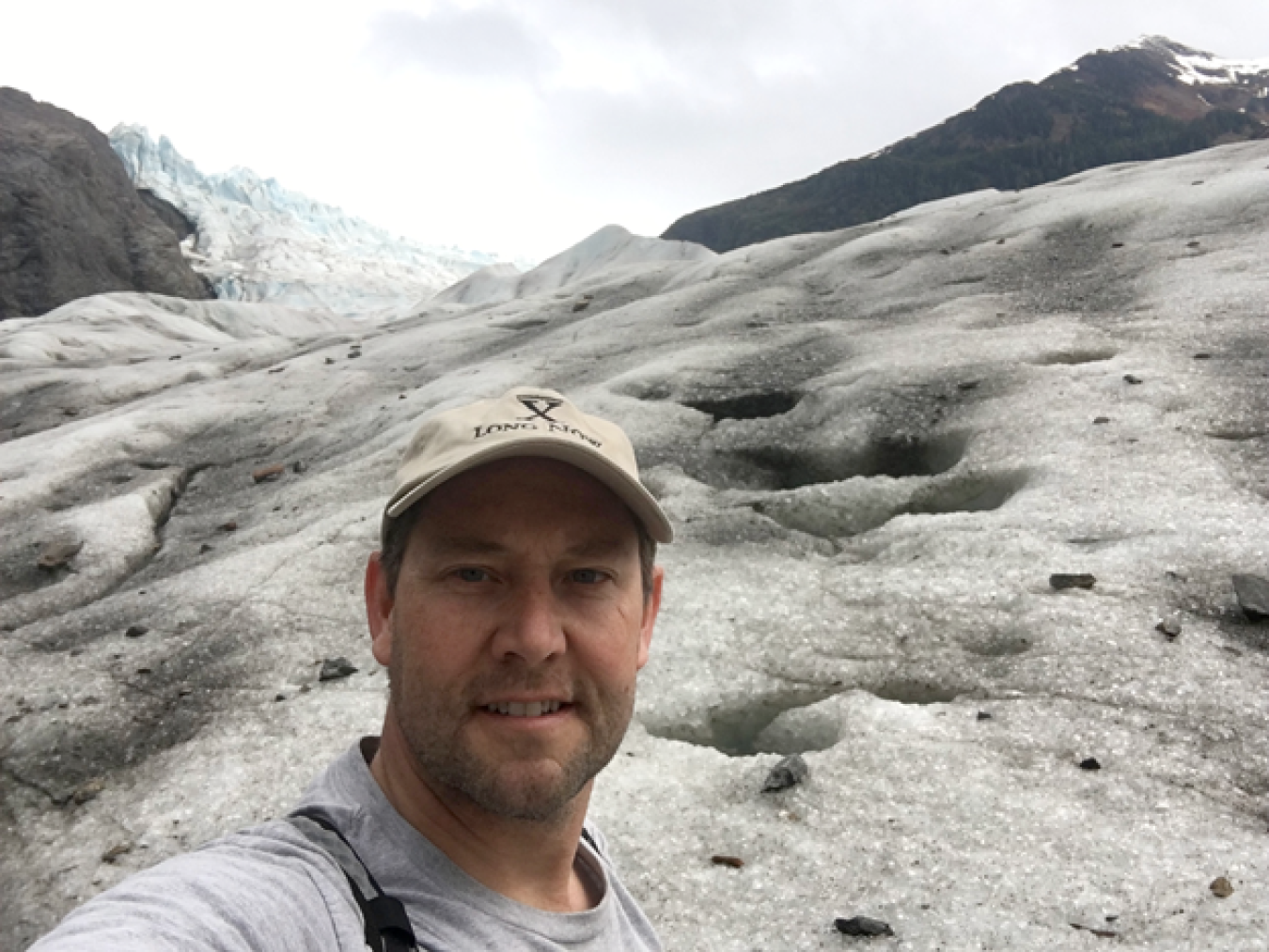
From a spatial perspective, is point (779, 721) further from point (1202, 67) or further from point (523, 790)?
point (1202, 67)

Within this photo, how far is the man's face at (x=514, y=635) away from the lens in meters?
2.29

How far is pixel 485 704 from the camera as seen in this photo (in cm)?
229

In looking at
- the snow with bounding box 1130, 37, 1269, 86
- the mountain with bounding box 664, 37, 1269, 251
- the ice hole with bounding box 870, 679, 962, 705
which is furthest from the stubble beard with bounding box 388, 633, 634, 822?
the snow with bounding box 1130, 37, 1269, 86

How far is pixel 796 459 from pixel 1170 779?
5879 millimetres

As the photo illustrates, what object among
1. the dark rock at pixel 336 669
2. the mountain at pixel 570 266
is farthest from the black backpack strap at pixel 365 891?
the mountain at pixel 570 266

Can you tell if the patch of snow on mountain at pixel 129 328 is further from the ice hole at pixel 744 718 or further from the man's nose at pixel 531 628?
the man's nose at pixel 531 628

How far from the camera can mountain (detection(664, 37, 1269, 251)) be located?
319ft

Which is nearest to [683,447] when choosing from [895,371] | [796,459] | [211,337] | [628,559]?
[796,459]

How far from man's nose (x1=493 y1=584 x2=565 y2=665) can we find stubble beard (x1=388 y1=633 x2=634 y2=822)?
0.19 ft

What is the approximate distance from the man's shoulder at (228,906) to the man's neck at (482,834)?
344 mm

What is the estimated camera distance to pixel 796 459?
33.7 feet

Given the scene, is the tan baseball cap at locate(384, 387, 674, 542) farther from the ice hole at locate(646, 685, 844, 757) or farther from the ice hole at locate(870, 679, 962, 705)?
the ice hole at locate(870, 679, 962, 705)

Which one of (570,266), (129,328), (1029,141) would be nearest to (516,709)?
(129,328)

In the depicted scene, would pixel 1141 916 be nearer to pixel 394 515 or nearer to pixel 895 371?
pixel 394 515
